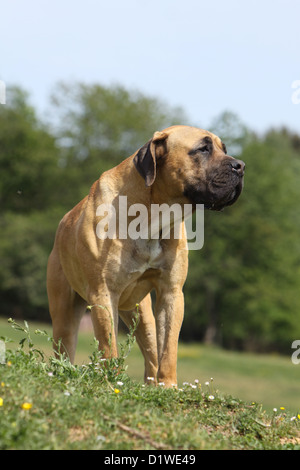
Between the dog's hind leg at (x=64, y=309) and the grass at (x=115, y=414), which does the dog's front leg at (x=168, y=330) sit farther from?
the dog's hind leg at (x=64, y=309)

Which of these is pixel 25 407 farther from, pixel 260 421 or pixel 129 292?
pixel 129 292

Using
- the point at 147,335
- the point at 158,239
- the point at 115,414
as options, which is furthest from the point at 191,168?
the point at 115,414

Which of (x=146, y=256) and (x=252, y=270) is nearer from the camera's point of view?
(x=146, y=256)

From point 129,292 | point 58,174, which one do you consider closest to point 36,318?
point 58,174

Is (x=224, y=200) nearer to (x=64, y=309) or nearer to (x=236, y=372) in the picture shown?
(x=64, y=309)

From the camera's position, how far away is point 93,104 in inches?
2041

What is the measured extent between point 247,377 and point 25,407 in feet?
91.3

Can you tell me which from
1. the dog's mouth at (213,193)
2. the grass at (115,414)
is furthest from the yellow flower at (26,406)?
the dog's mouth at (213,193)

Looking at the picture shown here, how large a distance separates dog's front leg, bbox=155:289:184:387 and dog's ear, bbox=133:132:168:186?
3.51 ft

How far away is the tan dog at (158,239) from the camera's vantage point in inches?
228

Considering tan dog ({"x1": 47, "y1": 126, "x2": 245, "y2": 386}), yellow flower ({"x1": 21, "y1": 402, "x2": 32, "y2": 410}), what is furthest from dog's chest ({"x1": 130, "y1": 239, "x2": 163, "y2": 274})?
yellow flower ({"x1": 21, "y1": 402, "x2": 32, "y2": 410})

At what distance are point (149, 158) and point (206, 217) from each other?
140 ft

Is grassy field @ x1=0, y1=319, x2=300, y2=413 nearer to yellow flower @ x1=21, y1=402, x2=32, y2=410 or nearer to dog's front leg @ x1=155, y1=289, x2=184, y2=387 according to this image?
dog's front leg @ x1=155, y1=289, x2=184, y2=387

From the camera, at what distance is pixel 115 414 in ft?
13.4
